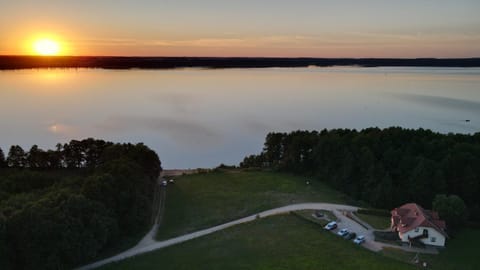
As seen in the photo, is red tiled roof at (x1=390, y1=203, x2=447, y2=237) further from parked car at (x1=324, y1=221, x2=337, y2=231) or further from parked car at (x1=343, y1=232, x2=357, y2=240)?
parked car at (x1=324, y1=221, x2=337, y2=231)

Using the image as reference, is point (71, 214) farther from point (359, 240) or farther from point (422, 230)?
point (422, 230)

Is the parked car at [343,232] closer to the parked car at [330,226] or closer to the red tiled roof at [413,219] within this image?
the parked car at [330,226]

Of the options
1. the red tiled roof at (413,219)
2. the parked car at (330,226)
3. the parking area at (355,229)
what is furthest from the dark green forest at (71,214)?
the red tiled roof at (413,219)

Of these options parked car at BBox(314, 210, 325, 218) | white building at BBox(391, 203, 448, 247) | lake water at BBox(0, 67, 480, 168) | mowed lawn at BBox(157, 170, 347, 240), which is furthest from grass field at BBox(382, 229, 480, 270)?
lake water at BBox(0, 67, 480, 168)

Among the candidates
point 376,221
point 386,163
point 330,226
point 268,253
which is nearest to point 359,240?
point 330,226

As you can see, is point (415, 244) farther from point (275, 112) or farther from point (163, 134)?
point (275, 112)
